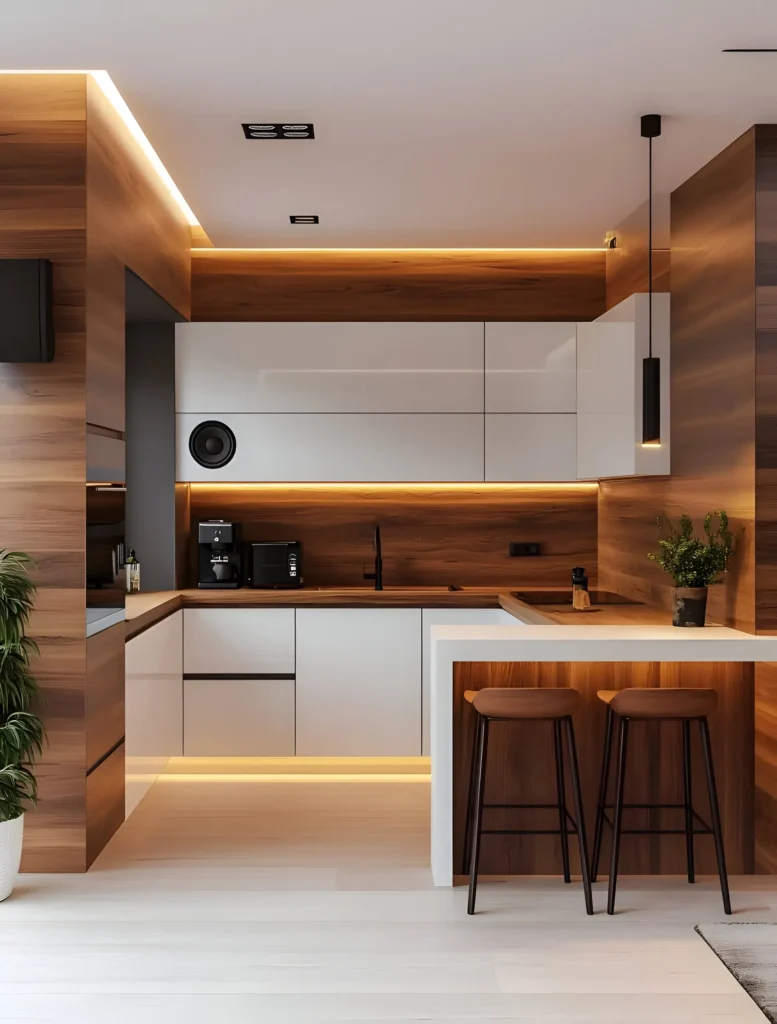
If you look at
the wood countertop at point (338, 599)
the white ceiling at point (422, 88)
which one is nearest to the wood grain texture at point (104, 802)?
the wood countertop at point (338, 599)

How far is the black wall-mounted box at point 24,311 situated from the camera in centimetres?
327

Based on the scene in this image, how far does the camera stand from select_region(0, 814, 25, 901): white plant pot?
3.21m

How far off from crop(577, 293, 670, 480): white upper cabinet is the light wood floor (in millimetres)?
1778

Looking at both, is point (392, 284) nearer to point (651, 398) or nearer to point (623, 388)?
point (623, 388)

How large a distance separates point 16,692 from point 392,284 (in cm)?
325

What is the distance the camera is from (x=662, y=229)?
4758mm

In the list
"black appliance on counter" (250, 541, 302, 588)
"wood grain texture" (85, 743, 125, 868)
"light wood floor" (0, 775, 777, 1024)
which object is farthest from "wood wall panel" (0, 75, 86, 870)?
"black appliance on counter" (250, 541, 302, 588)

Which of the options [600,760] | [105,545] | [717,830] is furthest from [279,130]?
[717,830]

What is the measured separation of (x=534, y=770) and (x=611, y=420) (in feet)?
5.80

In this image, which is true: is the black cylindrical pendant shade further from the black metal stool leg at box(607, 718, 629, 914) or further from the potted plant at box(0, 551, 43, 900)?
the potted plant at box(0, 551, 43, 900)

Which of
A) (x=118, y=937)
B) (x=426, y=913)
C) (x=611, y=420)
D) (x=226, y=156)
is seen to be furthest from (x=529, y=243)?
(x=118, y=937)

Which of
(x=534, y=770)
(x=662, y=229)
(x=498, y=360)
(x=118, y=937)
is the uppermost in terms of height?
(x=662, y=229)

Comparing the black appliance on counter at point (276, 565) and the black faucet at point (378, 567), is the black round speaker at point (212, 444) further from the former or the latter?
the black faucet at point (378, 567)

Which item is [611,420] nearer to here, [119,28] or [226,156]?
[226,156]
